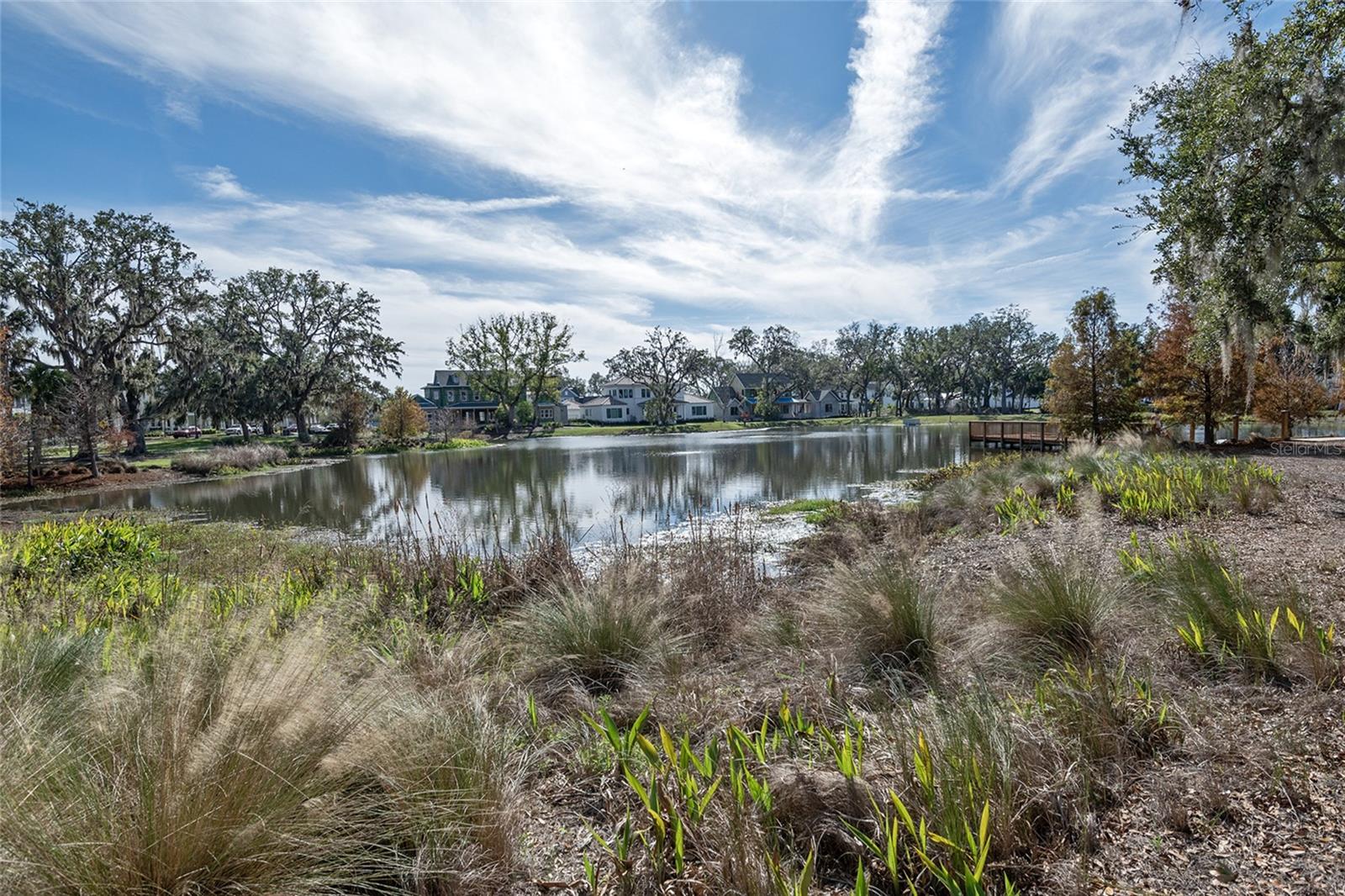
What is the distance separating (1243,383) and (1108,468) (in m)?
12.6

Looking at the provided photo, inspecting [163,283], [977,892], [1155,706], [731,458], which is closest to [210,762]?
[977,892]

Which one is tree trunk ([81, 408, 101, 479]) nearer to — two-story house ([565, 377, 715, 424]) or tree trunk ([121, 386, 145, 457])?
tree trunk ([121, 386, 145, 457])

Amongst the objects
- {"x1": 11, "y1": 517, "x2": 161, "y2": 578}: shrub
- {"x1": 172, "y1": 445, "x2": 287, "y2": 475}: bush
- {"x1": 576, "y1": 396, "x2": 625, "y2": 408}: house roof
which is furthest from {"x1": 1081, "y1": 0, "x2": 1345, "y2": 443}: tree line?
{"x1": 576, "y1": 396, "x2": 625, "y2": 408}: house roof

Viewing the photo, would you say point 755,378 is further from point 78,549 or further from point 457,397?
point 78,549

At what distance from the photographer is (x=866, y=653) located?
13.0ft

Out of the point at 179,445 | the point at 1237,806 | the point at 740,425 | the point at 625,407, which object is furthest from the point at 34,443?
the point at 625,407

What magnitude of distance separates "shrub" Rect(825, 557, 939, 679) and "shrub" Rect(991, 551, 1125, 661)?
0.51m

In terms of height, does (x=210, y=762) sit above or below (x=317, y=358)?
below

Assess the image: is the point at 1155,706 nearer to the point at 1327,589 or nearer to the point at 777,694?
the point at 777,694

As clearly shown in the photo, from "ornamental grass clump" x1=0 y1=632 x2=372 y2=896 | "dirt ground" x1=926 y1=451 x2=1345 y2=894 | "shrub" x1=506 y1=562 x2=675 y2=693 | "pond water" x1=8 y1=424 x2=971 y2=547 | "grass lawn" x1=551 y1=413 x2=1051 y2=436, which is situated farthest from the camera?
"grass lawn" x1=551 y1=413 x2=1051 y2=436

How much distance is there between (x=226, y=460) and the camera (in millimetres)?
28953

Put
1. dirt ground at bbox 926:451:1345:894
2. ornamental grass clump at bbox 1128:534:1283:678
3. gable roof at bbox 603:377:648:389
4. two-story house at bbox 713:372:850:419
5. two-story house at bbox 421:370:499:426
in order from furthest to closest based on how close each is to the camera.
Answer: two-story house at bbox 713:372:850:419
gable roof at bbox 603:377:648:389
two-story house at bbox 421:370:499:426
ornamental grass clump at bbox 1128:534:1283:678
dirt ground at bbox 926:451:1345:894

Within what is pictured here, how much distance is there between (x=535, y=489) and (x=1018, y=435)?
2304 centimetres

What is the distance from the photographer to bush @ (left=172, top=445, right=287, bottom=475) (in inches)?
1073
